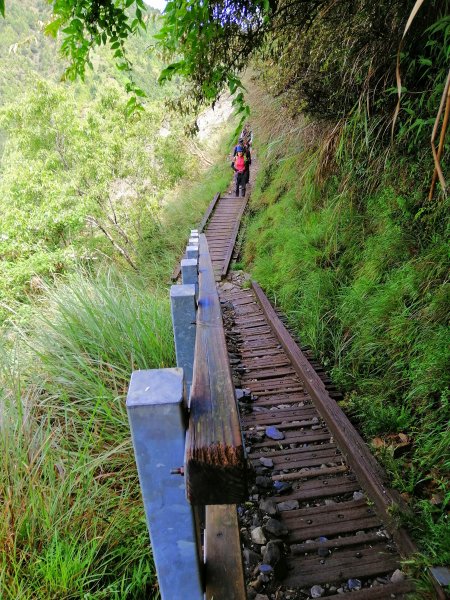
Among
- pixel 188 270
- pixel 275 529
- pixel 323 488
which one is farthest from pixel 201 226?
pixel 275 529

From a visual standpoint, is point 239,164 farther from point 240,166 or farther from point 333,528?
point 333,528

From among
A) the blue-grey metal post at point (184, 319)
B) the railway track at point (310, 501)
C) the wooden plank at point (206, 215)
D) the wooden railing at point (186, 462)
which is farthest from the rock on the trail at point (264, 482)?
the wooden plank at point (206, 215)

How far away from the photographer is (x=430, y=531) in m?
2.09

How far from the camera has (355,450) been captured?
8.95ft

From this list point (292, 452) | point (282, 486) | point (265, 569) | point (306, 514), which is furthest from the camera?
point (292, 452)

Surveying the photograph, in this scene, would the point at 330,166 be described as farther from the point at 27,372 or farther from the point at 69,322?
the point at 27,372

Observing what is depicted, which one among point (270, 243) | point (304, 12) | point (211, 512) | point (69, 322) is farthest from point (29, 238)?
point (211, 512)

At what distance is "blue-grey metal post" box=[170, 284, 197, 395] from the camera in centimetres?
206

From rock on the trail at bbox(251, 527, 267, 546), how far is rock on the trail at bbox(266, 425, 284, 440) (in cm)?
93

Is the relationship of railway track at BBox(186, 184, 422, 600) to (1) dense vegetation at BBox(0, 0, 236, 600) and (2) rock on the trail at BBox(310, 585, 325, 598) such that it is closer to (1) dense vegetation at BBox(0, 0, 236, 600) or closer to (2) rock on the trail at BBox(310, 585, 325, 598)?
(2) rock on the trail at BBox(310, 585, 325, 598)

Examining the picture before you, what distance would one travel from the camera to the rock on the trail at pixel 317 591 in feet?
6.52

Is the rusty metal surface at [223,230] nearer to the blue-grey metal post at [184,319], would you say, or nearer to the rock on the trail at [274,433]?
the rock on the trail at [274,433]

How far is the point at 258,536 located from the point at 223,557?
118 cm

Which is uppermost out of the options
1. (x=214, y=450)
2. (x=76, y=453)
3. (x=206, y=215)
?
(x=214, y=450)
